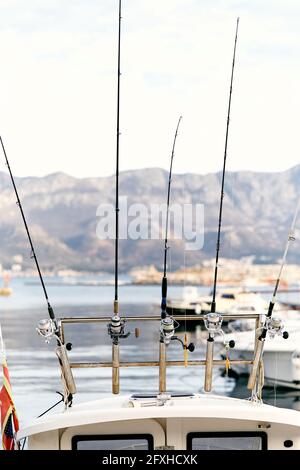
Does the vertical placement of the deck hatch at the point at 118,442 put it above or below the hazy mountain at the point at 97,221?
below

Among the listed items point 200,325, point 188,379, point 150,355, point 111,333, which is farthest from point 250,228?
point 111,333

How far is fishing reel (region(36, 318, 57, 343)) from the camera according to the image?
7.13 meters

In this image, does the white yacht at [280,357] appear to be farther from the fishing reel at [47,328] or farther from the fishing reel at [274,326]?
the fishing reel at [47,328]

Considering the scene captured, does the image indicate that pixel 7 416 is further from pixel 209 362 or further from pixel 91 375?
pixel 91 375

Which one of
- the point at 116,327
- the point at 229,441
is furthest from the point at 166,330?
the point at 229,441

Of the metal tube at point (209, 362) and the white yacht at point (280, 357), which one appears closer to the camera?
the metal tube at point (209, 362)

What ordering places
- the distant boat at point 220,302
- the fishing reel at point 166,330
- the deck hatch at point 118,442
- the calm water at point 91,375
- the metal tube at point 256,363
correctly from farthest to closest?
the distant boat at point 220,302
the calm water at point 91,375
the fishing reel at point 166,330
the metal tube at point 256,363
the deck hatch at point 118,442

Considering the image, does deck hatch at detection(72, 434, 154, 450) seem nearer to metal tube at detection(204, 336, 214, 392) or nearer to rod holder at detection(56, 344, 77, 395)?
rod holder at detection(56, 344, 77, 395)

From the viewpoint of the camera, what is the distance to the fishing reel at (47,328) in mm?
7129

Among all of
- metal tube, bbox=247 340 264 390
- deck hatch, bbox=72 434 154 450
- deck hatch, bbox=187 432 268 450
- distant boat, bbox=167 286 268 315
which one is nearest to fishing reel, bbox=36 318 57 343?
deck hatch, bbox=72 434 154 450

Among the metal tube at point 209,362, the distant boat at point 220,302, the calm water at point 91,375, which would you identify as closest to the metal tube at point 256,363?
the metal tube at point 209,362

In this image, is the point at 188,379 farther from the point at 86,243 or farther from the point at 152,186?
the point at 86,243

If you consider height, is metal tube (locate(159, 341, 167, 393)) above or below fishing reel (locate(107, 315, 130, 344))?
below
